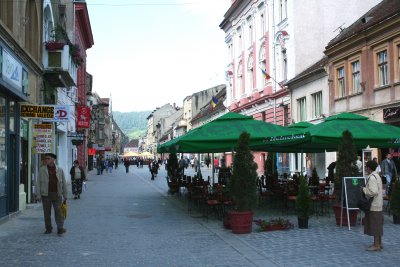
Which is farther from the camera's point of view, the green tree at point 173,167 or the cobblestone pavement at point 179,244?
the green tree at point 173,167

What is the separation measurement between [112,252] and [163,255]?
999mm

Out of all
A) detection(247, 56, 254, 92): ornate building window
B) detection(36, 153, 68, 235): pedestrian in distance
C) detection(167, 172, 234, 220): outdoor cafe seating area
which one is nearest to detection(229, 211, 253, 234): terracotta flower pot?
detection(167, 172, 234, 220): outdoor cafe seating area

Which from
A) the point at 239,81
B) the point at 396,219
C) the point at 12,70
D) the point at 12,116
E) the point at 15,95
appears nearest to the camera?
the point at 396,219

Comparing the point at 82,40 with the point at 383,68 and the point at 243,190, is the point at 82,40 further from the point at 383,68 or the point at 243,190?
the point at 243,190

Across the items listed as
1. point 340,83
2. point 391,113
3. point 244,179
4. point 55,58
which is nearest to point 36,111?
point 55,58

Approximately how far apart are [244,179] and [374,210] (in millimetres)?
3157

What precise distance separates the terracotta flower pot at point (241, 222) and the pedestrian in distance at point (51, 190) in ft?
12.7

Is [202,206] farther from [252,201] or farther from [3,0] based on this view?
[3,0]

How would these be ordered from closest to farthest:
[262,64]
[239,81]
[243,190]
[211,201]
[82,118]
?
[243,190]
[211,201]
[82,118]
[262,64]
[239,81]

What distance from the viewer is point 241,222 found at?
1132cm

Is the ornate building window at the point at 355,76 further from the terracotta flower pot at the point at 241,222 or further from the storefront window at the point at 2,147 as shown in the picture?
the storefront window at the point at 2,147

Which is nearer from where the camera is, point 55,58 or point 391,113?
point 55,58

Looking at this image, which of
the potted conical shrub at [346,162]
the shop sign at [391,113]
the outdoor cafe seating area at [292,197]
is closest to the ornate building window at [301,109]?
the shop sign at [391,113]

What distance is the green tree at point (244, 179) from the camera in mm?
11336
